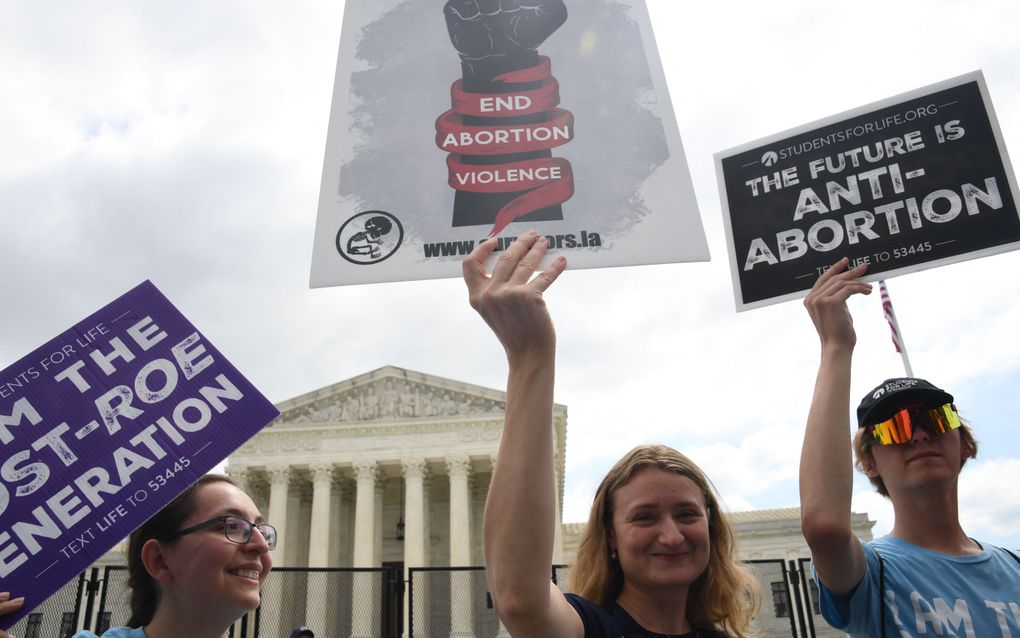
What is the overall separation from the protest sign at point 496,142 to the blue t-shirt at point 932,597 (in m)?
1.44

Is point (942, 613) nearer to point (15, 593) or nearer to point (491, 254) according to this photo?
point (491, 254)

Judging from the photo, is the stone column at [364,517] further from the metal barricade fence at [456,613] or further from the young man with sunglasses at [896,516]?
the young man with sunglasses at [896,516]

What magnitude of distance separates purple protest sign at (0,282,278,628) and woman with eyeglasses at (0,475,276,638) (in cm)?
20

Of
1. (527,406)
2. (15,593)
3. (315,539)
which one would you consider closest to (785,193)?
(527,406)

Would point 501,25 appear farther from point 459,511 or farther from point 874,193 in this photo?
point 459,511

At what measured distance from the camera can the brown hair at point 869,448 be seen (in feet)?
10.1

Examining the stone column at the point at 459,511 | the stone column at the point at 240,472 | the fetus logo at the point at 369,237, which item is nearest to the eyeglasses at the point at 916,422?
the fetus logo at the point at 369,237

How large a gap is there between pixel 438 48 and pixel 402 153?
60 centimetres

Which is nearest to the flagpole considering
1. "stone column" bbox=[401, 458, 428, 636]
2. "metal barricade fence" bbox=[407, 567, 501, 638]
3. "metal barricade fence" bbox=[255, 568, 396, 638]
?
"metal barricade fence" bbox=[255, 568, 396, 638]

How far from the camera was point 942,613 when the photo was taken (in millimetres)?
2557

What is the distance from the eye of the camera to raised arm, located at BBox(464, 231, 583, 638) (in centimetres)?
174

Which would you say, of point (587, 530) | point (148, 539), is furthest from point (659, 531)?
point (148, 539)

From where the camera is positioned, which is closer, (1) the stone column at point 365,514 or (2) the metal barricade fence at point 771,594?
(2) the metal barricade fence at point 771,594

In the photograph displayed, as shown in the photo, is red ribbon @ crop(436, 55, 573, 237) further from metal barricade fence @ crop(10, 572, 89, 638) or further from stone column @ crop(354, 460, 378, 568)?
stone column @ crop(354, 460, 378, 568)
